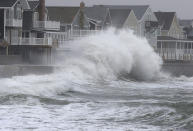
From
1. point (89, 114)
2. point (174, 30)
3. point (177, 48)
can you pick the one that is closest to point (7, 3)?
point (177, 48)

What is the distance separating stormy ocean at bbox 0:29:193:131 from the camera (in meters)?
16.1

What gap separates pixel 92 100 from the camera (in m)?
22.3

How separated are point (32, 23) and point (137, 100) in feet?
94.5

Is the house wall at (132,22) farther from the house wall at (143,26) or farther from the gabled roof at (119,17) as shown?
the house wall at (143,26)

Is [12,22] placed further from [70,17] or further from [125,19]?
[125,19]

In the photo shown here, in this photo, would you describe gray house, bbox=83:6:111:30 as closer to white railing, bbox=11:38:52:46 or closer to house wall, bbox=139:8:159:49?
house wall, bbox=139:8:159:49

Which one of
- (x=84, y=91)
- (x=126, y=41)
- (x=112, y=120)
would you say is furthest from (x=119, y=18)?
(x=112, y=120)

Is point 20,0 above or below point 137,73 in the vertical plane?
above

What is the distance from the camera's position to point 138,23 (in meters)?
72.8

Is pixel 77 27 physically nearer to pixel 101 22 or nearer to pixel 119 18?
pixel 101 22

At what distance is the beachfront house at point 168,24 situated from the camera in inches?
3105

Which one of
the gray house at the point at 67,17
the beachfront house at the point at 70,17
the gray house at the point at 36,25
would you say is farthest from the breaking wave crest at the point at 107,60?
the gray house at the point at 67,17

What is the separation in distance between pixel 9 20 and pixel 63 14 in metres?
16.6

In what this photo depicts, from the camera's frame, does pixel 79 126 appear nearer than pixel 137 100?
Yes
